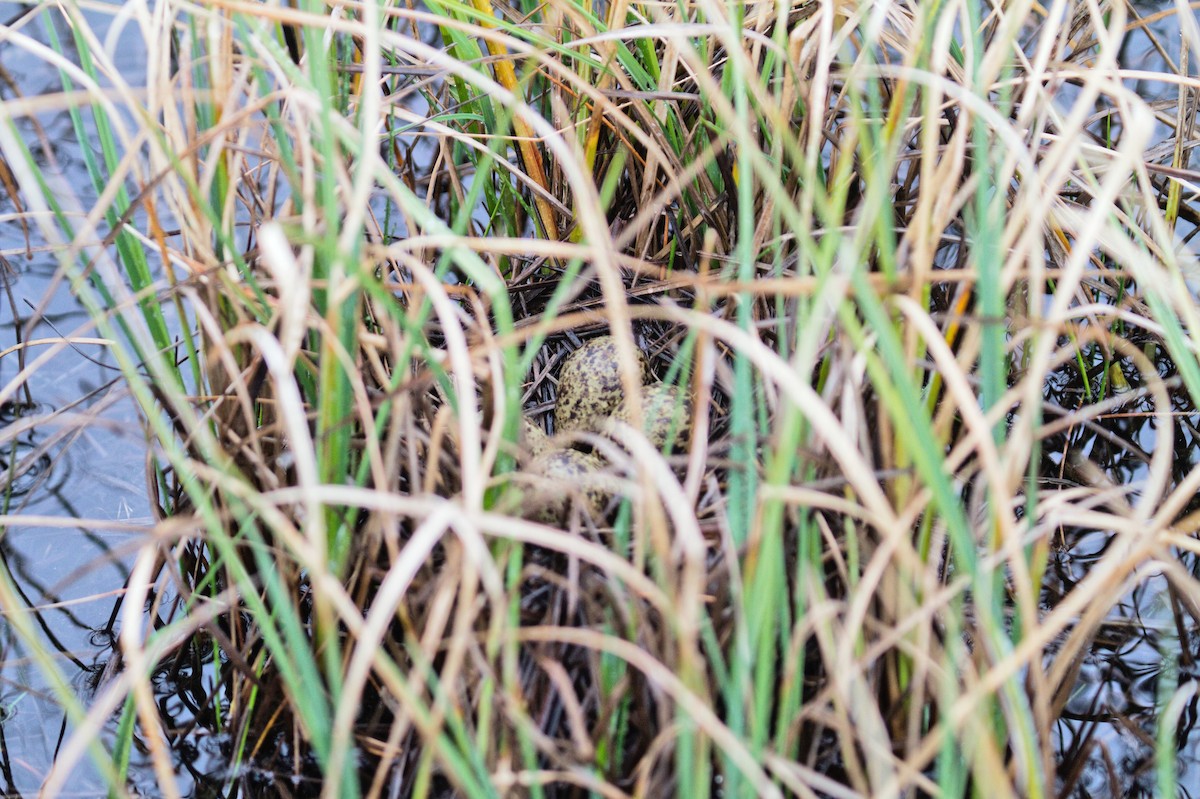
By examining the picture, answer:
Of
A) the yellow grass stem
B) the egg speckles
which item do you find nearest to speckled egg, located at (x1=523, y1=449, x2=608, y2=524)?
the egg speckles

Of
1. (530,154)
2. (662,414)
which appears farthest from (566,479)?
(530,154)

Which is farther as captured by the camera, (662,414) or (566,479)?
(662,414)

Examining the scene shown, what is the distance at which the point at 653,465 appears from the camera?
1.08 m

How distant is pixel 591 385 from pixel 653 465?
30.6 inches

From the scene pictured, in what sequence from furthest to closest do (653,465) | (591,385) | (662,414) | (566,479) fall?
1. (591,385)
2. (662,414)
3. (566,479)
4. (653,465)

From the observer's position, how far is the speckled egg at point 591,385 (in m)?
1.84

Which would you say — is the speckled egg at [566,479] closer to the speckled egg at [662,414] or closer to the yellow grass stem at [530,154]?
the speckled egg at [662,414]

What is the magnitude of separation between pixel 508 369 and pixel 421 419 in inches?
20.7

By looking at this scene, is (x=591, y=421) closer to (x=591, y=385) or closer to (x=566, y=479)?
(x=591, y=385)

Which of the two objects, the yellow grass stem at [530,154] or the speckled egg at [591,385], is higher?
the yellow grass stem at [530,154]

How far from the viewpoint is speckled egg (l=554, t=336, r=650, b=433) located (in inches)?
72.4

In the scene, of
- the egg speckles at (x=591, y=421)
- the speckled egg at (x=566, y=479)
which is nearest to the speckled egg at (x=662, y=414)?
the egg speckles at (x=591, y=421)

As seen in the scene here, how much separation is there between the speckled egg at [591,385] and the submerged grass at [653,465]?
13cm

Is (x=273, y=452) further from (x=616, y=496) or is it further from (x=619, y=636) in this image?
(x=619, y=636)
